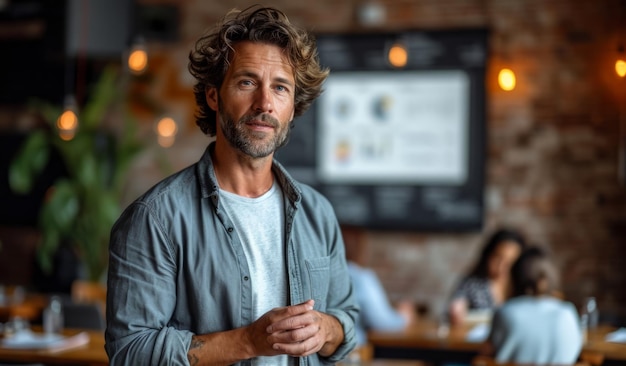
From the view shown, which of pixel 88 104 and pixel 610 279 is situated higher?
pixel 88 104

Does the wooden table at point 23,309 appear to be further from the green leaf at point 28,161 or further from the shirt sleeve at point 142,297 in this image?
the shirt sleeve at point 142,297

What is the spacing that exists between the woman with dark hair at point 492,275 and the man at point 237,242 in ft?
11.7

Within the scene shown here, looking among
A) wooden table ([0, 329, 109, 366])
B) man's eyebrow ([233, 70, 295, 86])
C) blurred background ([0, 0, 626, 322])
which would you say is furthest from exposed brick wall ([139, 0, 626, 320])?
man's eyebrow ([233, 70, 295, 86])

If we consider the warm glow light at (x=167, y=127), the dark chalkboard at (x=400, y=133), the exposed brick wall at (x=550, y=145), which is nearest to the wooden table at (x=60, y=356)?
the dark chalkboard at (x=400, y=133)

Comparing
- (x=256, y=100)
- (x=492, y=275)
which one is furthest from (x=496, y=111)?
(x=256, y=100)

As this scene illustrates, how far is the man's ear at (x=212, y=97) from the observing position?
2.20 m

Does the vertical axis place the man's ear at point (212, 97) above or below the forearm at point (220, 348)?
above

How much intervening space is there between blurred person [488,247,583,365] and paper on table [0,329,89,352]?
2016mm

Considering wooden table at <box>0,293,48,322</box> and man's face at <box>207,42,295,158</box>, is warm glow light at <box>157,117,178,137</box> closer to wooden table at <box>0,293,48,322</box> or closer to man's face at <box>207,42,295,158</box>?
wooden table at <box>0,293,48,322</box>

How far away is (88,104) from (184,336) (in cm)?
562

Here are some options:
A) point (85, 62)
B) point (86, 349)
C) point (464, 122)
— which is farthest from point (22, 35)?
point (86, 349)

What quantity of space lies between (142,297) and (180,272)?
0.11 metres

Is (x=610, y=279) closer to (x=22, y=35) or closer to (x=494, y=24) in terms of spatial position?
(x=494, y=24)

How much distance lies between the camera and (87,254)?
7.09 metres
